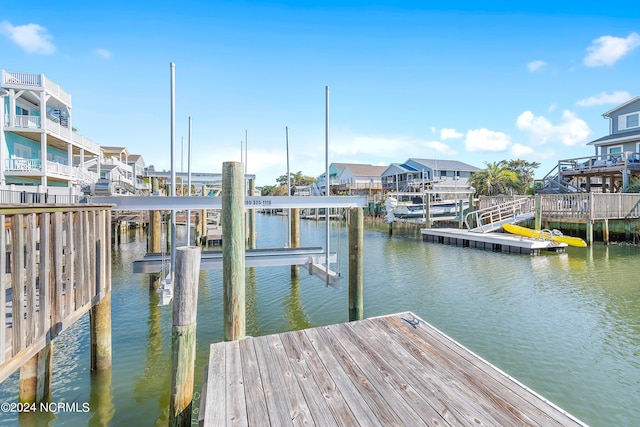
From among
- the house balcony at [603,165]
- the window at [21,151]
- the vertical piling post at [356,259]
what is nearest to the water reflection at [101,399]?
the vertical piling post at [356,259]

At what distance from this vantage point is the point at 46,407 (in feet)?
17.4

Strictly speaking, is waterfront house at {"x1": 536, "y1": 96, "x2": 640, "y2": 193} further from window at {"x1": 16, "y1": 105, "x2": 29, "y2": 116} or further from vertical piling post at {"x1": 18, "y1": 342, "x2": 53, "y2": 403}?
window at {"x1": 16, "y1": 105, "x2": 29, "y2": 116}

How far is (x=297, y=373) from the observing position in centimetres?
400

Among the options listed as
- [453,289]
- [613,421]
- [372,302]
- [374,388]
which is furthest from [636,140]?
[374,388]

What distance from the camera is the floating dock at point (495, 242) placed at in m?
18.7

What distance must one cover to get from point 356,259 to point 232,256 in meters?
3.03

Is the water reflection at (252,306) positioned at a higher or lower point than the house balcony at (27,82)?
lower

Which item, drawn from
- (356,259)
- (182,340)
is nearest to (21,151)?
(356,259)

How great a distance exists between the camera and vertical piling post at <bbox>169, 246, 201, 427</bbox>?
14.1 ft

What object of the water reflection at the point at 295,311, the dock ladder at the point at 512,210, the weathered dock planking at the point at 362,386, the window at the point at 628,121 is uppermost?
the window at the point at 628,121

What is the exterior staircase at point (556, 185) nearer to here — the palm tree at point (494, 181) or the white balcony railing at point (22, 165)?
the palm tree at point (494, 181)

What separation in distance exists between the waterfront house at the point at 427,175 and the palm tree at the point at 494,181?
8.09ft

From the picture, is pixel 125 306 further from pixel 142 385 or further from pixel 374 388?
pixel 374 388

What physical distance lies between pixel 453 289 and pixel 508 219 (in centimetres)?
1495
